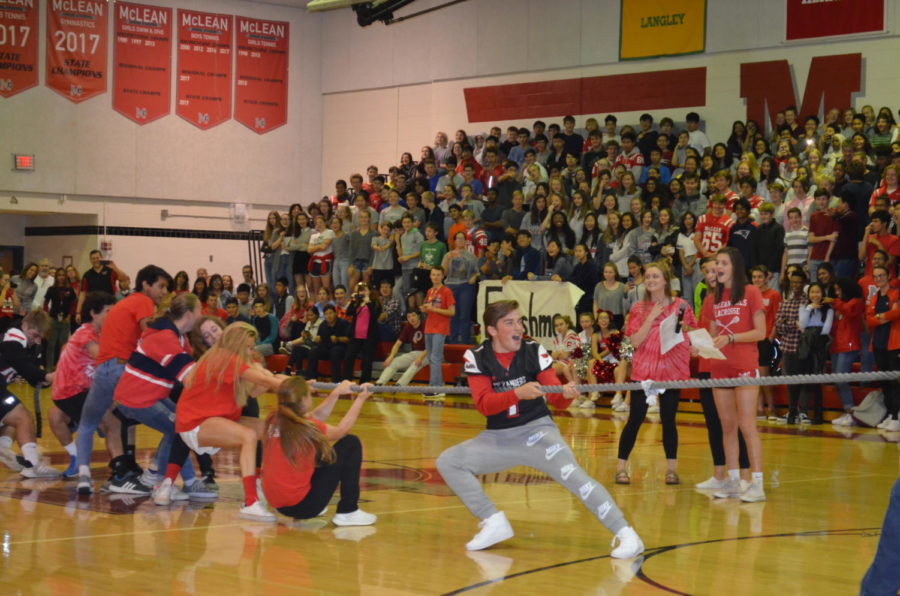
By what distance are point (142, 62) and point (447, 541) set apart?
23.4 meters

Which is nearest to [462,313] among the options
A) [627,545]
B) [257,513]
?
[257,513]

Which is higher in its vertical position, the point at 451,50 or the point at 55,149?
the point at 451,50

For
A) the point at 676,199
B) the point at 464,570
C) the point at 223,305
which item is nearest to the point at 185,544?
the point at 464,570

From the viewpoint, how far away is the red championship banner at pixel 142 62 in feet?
90.9

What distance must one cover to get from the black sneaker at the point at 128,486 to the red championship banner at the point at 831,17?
16.9 m

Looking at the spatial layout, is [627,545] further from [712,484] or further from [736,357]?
[712,484]

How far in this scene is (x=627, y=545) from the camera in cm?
648

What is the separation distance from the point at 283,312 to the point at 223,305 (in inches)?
50.8

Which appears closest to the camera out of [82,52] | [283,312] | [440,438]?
[440,438]

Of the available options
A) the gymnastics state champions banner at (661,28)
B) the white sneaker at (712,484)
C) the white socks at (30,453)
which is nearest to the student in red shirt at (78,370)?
the white socks at (30,453)

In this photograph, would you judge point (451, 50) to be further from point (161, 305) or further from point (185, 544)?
point (185, 544)

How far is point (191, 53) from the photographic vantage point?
1126 inches

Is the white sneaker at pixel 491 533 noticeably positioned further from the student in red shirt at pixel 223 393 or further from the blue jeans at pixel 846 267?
the blue jeans at pixel 846 267

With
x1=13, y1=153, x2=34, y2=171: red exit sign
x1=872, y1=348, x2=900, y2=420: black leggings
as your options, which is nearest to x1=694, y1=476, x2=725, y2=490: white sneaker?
x1=872, y1=348, x2=900, y2=420: black leggings
